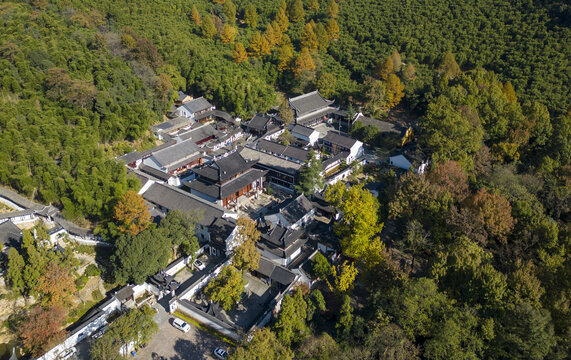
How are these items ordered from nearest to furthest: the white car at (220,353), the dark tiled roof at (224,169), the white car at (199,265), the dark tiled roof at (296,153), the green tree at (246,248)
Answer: the white car at (220,353), the green tree at (246,248), the white car at (199,265), the dark tiled roof at (224,169), the dark tiled roof at (296,153)

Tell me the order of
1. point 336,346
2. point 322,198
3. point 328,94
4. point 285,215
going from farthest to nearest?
point 328,94
point 322,198
point 285,215
point 336,346

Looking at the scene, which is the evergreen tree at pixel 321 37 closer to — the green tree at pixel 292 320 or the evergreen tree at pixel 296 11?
the evergreen tree at pixel 296 11

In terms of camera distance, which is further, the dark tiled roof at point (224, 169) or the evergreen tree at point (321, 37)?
the evergreen tree at point (321, 37)

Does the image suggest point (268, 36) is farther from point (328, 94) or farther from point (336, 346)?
point (336, 346)

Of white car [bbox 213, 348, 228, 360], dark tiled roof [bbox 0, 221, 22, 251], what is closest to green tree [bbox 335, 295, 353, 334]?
white car [bbox 213, 348, 228, 360]

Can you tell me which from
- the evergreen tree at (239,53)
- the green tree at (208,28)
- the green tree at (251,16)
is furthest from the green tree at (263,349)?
the green tree at (251,16)

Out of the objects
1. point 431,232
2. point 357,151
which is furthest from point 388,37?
point 431,232
